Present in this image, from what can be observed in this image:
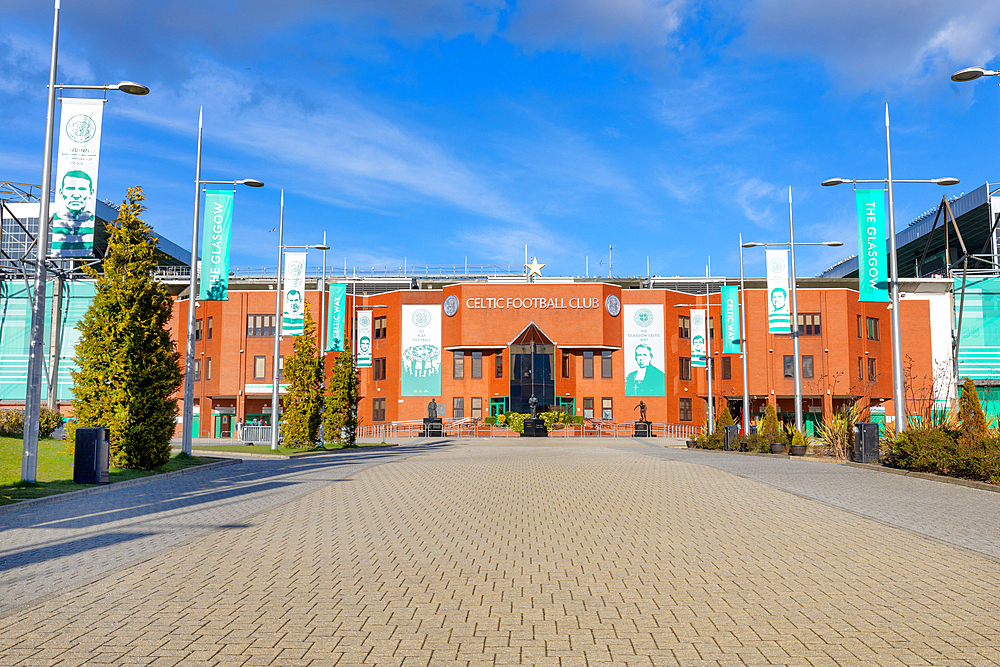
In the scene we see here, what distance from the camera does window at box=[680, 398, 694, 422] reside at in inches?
2392

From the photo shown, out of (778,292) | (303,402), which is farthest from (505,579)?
(778,292)

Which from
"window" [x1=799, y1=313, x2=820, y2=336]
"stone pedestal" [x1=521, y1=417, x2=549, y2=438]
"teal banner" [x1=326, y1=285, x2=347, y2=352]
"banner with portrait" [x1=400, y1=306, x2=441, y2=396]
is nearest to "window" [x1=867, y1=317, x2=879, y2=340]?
"window" [x1=799, y1=313, x2=820, y2=336]

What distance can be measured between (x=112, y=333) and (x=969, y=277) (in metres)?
60.3

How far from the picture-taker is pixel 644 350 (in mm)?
60750

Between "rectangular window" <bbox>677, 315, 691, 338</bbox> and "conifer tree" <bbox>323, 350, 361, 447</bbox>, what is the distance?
1264 inches

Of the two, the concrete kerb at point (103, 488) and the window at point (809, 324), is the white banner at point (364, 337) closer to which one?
the window at point (809, 324)

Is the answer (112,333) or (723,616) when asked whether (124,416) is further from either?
(723,616)

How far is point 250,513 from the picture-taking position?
12.4 m

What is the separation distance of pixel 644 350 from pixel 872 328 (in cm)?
1769

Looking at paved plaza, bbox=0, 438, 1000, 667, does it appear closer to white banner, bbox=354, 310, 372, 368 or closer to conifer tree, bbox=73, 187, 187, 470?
conifer tree, bbox=73, 187, 187, 470

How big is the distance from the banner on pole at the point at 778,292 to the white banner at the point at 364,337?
29.3 m

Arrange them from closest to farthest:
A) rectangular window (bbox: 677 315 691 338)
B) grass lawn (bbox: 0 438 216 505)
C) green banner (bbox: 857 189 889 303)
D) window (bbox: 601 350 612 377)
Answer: grass lawn (bbox: 0 438 216 505), green banner (bbox: 857 189 889 303), window (bbox: 601 350 612 377), rectangular window (bbox: 677 315 691 338)

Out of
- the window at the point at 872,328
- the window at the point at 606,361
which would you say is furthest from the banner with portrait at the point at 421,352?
the window at the point at 872,328

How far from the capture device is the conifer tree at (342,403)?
3553cm
